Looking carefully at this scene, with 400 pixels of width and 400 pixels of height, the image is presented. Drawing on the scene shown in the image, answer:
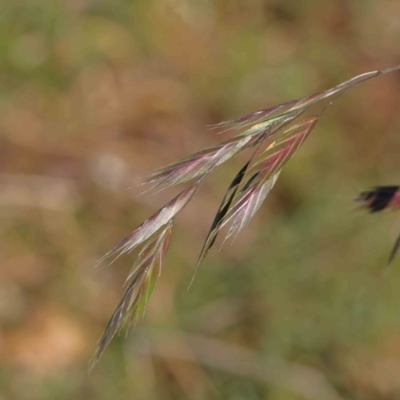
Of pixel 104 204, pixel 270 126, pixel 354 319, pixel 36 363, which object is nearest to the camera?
pixel 270 126

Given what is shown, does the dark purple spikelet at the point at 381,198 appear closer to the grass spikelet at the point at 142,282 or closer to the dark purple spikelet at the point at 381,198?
the dark purple spikelet at the point at 381,198

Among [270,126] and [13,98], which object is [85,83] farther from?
[270,126]

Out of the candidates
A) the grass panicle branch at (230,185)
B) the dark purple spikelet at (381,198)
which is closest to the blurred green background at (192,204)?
the dark purple spikelet at (381,198)

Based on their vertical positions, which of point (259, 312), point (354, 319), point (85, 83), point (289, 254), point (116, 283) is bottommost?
point (354, 319)

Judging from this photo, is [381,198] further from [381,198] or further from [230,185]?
[230,185]

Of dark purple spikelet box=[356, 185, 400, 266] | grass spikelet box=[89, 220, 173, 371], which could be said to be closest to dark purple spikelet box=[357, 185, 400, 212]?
dark purple spikelet box=[356, 185, 400, 266]

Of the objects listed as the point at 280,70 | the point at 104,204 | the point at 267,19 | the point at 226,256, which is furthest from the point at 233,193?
the point at 267,19

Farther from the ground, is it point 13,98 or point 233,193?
point 13,98
